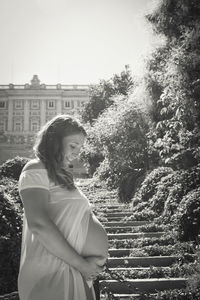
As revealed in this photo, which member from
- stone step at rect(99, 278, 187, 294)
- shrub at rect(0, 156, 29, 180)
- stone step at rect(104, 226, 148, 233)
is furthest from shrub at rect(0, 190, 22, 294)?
shrub at rect(0, 156, 29, 180)

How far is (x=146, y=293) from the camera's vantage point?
21.0 feet

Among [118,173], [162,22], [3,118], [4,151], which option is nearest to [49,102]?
[3,118]

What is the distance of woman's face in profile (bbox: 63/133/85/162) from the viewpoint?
2072 mm

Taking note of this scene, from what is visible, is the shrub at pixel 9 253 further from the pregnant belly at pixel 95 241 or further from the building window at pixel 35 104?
the building window at pixel 35 104

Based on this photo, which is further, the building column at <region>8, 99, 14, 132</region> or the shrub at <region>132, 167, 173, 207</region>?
the building column at <region>8, 99, 14, 132</region>

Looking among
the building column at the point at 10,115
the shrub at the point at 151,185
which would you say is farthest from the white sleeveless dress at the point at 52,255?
the building column at the point at 10,115

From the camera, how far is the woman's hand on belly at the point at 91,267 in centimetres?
187

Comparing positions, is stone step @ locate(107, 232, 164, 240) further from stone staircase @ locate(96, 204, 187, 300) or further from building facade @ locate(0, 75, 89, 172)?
building facade @ locate(0, 75, 89, 172)

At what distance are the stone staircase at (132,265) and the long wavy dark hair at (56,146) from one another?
2.83 m

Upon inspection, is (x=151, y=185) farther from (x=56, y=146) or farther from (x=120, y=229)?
(x=56, y=146)

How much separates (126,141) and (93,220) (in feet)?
50.8

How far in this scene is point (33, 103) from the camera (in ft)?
249

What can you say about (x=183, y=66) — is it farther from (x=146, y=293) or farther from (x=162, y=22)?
(x=146, y=293)

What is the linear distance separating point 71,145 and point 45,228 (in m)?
0.55
